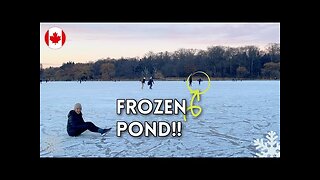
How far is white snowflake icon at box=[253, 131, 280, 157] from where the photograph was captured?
468 cm

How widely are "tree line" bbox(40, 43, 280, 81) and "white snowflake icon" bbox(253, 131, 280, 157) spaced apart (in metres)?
0.61

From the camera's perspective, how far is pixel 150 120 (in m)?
4.65

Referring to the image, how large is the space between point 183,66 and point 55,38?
52.2 inches

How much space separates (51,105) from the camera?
482 centimetres

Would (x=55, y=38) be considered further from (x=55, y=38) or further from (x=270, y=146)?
(x=270, y=146)

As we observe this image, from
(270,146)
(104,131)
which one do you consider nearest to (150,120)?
(104,131)

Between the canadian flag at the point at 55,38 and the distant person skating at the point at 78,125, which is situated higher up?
the canadian flag at the point at 55,38

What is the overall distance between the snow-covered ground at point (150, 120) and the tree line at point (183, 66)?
0.11 metres

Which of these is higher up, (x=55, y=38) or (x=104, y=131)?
(x=55, y=38)

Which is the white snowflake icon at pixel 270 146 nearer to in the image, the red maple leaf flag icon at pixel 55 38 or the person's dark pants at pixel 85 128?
the person's dark pants at pixel 85 128

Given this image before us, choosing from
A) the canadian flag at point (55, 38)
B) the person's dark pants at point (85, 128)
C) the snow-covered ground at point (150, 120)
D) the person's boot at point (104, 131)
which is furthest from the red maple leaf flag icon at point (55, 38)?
the person's boot at point (104, 131)


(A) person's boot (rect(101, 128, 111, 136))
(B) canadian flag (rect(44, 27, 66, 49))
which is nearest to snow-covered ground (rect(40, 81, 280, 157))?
(A) person's boot (rect(101, 128, 111, 136))

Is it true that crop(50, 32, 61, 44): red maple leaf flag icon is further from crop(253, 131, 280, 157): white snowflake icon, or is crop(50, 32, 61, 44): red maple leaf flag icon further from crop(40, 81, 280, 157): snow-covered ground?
crop(253, 131, 280, 157): white snowflake icon

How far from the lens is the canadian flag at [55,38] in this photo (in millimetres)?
4707
